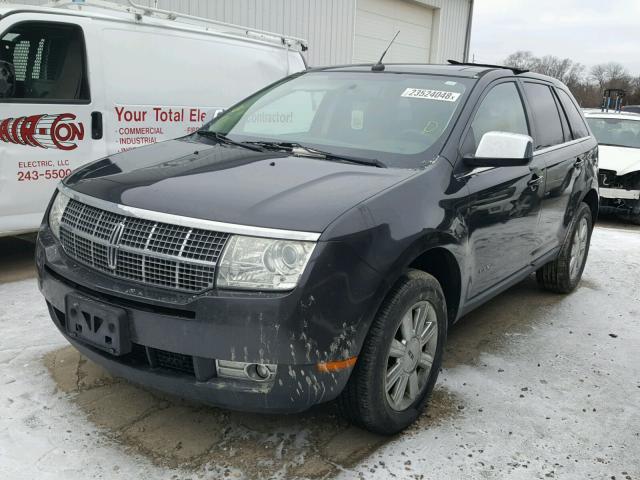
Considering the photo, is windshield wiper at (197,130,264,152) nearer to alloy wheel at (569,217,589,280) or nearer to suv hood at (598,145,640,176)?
alloy wheel at (569,217,589,280)

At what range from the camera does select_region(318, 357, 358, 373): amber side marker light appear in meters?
2.26

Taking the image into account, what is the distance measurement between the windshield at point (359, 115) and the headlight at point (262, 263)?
3.05 ft

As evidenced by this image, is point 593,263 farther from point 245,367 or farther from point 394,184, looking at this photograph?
point 245,367

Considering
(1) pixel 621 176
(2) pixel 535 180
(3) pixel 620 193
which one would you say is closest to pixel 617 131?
(1) pixel 621 176

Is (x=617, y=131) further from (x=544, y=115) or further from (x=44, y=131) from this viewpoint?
(x=44, y=131)

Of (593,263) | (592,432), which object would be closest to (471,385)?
(592,432)

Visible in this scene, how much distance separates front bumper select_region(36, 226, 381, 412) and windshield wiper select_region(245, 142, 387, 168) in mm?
768

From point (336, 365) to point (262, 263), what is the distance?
1.57 feet

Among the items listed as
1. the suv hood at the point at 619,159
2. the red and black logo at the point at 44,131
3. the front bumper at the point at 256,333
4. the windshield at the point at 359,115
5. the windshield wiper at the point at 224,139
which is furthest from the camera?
the suv hood at the point at 619,159

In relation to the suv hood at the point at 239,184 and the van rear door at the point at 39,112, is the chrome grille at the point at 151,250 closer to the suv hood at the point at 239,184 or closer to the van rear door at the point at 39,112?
the suv hood at the point at 239,184

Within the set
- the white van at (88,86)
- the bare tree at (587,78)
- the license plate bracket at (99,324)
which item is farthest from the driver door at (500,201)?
the bare tree at (587,78)

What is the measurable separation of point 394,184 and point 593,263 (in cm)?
432

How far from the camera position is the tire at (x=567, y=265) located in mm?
4746

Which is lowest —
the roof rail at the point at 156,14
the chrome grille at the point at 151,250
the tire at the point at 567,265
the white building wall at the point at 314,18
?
the tire at the point at 567,265
